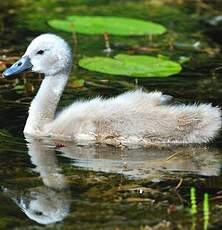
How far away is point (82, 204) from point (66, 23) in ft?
19.1

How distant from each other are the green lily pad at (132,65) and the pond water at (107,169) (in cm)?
9

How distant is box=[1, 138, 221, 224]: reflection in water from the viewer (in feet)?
18.6

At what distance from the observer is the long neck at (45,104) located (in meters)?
7.51

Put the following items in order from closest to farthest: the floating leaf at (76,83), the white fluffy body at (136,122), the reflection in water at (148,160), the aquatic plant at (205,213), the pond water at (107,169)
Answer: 1. the aquatic plant at (205,213)
2. the pond water at (107,169)
3. the reflection in water at (148,160)
4. the white fluffy body at (136,122)
5. the floating leaf at (76,83)

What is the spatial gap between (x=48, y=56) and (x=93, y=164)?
150cm

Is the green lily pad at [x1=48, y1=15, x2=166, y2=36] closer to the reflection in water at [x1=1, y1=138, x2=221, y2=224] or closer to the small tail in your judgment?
the reflection in water at [x1=1, y1=138, x2=221, y2=224]

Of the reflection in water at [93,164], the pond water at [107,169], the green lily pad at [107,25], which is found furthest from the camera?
the green lily pad at [107,25]

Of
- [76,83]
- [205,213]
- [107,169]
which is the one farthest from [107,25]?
[205,213]

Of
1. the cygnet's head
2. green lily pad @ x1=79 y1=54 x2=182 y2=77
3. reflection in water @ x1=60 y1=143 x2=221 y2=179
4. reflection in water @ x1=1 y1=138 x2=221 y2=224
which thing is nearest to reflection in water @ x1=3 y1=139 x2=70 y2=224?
reflection in water @ x1=1 y1=138 x2=221 y2=224

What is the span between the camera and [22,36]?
11062 mm

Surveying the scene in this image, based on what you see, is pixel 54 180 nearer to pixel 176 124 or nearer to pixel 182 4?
pixel 176 124

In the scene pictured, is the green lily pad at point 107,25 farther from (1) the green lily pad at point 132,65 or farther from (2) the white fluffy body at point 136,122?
(2) the white fluffy body at point 136,122

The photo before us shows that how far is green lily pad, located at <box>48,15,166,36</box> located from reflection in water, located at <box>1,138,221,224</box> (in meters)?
3.85

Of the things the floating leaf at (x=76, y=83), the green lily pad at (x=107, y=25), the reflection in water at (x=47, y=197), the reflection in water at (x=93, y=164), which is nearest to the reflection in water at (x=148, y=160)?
the reflection in water at (x=93, y=164)
